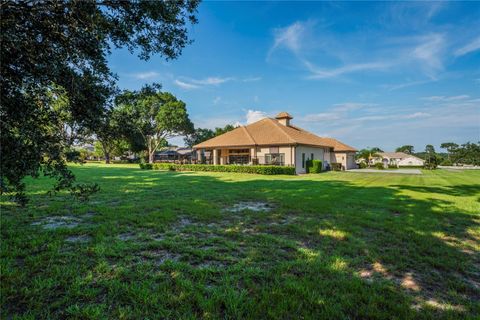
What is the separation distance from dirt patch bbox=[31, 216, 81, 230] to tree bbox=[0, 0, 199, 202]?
211cm

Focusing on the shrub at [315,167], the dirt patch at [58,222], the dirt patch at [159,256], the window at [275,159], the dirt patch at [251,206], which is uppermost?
the window at [275,159]

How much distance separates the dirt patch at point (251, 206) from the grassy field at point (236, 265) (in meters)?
0.54

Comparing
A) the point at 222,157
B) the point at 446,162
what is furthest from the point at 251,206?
the point at 446,162

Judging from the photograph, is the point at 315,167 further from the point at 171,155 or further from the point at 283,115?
the point at 171,155

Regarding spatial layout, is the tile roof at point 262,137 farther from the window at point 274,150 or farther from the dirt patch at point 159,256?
the dirt patch at point 159,256

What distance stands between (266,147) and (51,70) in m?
22.7

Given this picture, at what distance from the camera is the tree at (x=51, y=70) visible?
3145mm

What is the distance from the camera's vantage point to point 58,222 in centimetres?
575

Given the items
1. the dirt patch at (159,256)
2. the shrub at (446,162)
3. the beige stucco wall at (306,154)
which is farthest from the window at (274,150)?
the shrub at (446,162)

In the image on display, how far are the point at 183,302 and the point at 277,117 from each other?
30.9 m

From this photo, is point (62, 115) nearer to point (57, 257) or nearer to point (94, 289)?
point (57, 257)

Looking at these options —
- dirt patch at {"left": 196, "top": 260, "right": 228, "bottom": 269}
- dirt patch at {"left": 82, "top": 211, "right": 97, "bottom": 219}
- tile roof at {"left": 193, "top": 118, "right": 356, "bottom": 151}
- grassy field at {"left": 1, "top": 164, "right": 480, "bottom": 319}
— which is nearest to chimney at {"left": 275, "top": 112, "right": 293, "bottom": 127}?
tile roof at {"left": 193, "top": 118, "right": 356, "bottom": 151}

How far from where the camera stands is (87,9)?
→ 3.54 m

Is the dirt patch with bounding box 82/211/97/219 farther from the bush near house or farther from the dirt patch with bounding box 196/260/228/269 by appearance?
the bush near house
